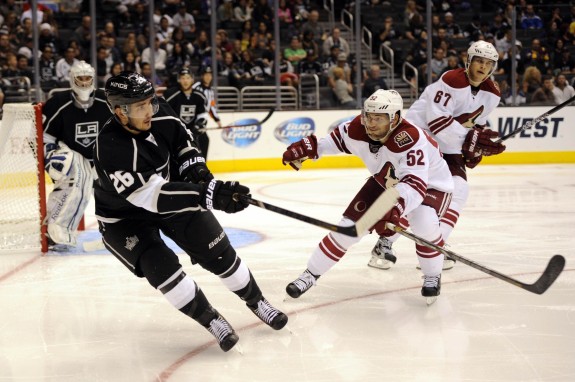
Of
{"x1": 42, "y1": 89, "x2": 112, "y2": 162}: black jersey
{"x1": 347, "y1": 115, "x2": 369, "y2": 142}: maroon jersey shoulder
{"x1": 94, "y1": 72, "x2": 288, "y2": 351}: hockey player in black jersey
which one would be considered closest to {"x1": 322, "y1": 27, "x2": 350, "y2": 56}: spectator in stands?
{"x1": 42, "y1": 89, "x2": 112, "y2": 162}: black jersey

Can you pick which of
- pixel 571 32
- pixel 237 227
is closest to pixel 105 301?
pixel 237 227

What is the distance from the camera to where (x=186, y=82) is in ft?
23.9

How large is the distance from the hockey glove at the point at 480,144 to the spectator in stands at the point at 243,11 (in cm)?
682

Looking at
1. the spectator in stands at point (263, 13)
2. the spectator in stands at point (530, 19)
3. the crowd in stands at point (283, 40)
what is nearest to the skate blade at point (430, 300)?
the crowd in stands at point (283, 40)

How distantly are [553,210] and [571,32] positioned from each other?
5356mm

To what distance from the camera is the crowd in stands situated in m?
9.35

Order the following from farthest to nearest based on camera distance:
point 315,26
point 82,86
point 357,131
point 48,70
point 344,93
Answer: point 315,26
point 344,93
point 48,70
point 82,86
point 357,131

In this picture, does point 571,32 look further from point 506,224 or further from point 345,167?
point 506,224

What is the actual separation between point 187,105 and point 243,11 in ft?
12.6

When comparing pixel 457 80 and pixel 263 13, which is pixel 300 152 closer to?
pixel 457 80

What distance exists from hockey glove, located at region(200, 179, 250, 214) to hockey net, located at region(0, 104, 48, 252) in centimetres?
251

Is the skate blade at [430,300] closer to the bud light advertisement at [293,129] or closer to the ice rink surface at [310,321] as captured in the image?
the ice rink surface at [310,321]

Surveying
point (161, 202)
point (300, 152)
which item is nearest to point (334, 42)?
point (300, 152)

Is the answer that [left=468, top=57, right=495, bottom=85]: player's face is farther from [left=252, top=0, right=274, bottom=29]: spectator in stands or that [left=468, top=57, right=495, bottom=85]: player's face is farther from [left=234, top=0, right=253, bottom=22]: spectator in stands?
[left=234, top=0, right=253, bottom=22]: spectator in stands
